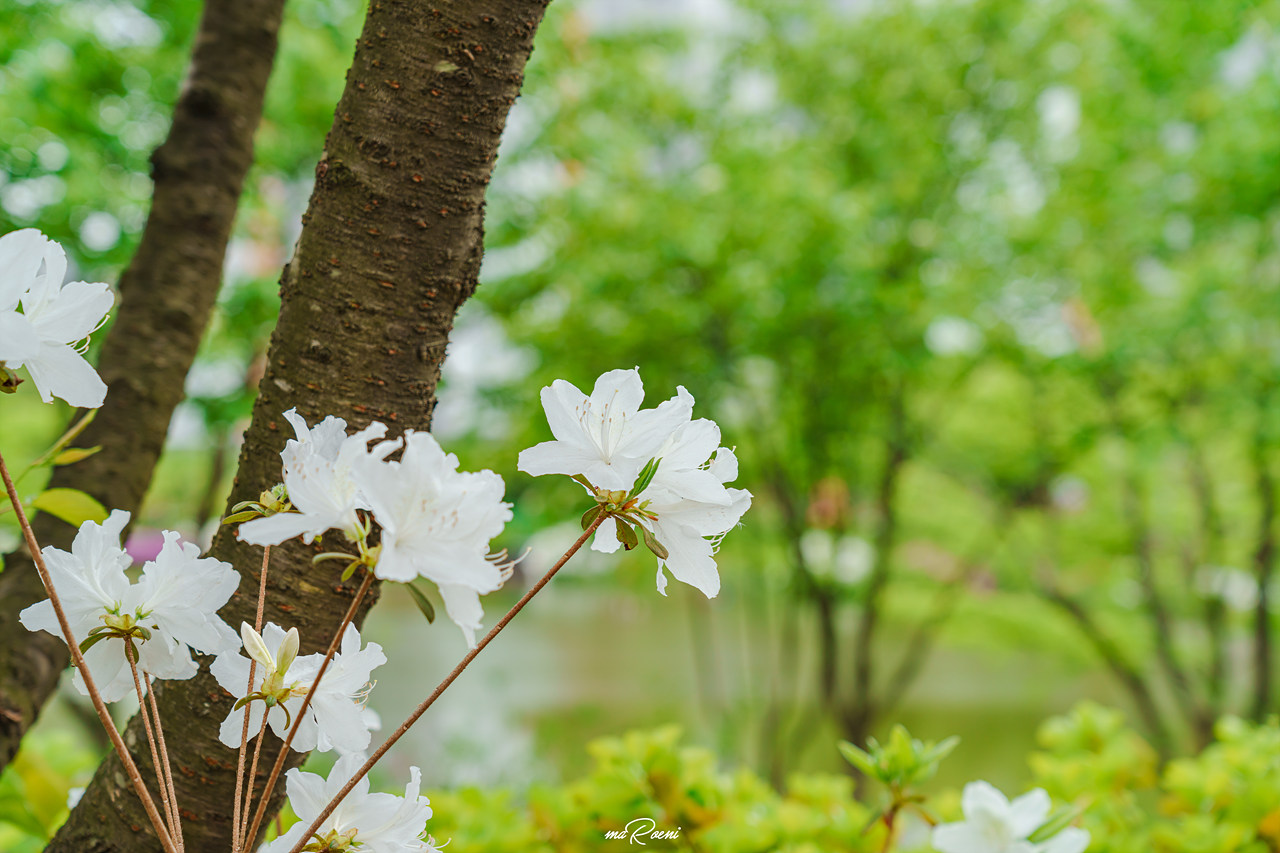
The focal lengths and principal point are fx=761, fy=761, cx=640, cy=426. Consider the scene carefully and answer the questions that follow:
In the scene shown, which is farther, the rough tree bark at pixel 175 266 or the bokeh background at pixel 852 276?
the bokeh background at pixel 852 276

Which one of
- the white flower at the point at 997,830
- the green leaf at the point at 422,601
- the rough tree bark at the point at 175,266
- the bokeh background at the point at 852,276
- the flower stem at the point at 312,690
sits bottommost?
the white flower at the point at 997,830

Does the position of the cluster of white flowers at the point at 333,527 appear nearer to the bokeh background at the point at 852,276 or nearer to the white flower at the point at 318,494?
the white flower at the point at 318,494

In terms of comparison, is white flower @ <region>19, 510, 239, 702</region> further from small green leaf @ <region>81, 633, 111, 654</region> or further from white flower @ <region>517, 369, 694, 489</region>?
white flower @ <region>517, 369, 694, 489</region>

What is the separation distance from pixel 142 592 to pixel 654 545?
32 centimetres

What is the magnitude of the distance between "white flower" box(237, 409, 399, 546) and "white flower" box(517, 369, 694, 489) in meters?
0.10

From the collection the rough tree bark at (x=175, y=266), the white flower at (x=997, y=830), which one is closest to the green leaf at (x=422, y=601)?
the white flower at (x=997, y=830)

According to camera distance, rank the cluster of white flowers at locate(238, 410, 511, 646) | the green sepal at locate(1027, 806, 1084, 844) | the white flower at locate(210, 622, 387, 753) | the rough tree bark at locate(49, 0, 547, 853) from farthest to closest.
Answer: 1. the green sepal at locate(1027, 806, 1084, 844)
2. the rough tree bark at locate(49, 0, 547, 853)
3. the white flower at locate(210, 622, 387, 753)
4. the cluster of white flowers at locate(238, 410, 511, 646)

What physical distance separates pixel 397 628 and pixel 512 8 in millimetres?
8077

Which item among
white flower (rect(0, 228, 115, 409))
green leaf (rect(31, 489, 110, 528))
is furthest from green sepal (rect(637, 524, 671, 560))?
green leaf (rect(31, 489, 110, 528))

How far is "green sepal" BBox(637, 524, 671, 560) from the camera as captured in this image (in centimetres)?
47

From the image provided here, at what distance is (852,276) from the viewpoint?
3141 mm

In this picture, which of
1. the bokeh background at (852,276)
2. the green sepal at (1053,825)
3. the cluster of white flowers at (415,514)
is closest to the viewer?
the cluster of white flowers at (415,514)

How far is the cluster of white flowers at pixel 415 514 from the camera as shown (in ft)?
1.24

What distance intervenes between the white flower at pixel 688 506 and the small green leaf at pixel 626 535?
0.01 meters
